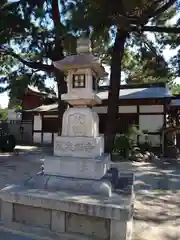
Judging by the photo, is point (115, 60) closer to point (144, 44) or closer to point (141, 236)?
point (144, 44)

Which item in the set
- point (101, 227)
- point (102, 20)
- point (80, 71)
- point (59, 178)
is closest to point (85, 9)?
point (102, 20)

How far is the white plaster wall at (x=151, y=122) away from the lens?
12.3 meters

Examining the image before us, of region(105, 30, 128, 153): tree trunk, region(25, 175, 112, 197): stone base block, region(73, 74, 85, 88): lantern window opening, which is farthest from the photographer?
region(105, 30, 128, 153): tree trunk

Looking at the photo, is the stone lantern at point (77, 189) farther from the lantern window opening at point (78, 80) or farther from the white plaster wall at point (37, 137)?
the white plaster wall at point (37, 137)

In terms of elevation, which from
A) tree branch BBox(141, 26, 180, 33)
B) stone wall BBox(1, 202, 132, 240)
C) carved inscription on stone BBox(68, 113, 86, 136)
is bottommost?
stone wall BBox(1, 202, 132, 240)

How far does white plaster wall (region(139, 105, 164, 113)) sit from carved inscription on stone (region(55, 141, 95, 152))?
9575 millimetres

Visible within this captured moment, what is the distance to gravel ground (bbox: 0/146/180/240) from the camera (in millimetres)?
3145

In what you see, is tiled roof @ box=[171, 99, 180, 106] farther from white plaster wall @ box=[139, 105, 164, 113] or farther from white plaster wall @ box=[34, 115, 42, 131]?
white plaster wall @ box=[34, 115, 42, 131]

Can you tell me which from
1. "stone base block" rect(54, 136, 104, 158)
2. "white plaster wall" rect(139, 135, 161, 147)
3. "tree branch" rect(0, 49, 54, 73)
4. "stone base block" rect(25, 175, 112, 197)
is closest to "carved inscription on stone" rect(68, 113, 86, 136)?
"stone base block" rect(54, 136, 104, 158)

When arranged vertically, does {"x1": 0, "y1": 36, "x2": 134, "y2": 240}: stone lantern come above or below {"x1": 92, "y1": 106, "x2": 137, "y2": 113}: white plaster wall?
below

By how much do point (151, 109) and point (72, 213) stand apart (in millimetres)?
10426

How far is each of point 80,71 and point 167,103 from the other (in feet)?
29.6

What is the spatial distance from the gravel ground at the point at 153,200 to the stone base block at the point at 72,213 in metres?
0.32

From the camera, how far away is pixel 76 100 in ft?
12.1
